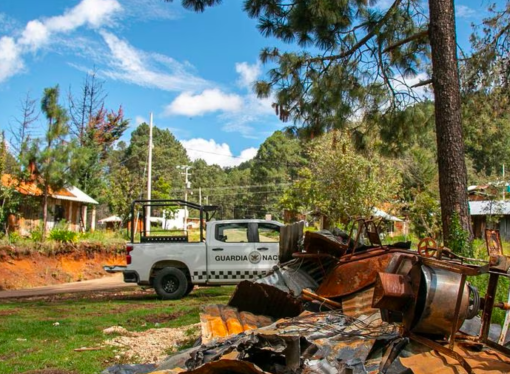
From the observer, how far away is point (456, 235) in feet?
27.0

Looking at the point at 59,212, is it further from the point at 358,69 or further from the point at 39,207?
the point at 358,69

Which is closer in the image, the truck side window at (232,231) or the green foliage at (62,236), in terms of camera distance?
the truck side window at (232,231)

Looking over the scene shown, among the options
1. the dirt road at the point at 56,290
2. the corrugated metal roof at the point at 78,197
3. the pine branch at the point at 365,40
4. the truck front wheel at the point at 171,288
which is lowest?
the dirt road at the point at 56,290

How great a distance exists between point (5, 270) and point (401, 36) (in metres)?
16.5

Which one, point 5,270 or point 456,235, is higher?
point 456,235

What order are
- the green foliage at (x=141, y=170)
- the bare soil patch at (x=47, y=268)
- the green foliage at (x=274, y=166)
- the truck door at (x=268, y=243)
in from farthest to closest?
1. the green foliage at (x=274, y=166)
2. the green foliage at (x=141, y=170)
3. the bare soil patch at (x=47, y=268)
4. the truck door at (x=268, y=243)

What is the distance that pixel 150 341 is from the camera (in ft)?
22.8

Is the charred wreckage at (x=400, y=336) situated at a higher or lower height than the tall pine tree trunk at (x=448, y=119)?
lower

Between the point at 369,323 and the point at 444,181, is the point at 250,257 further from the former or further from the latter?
the point at 369,323

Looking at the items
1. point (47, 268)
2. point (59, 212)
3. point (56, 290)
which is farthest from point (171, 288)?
point (59, 212)

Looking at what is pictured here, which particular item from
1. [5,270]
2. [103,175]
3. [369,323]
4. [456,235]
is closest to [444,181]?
[456,235]

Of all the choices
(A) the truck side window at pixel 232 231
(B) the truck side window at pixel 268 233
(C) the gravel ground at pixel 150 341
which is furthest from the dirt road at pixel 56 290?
(C) the gravel ground at pixel 150 341

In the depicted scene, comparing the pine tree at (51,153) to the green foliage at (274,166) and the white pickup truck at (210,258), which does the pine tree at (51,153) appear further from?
the green foliage at (274,166)

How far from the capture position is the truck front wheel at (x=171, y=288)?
11.7 m
